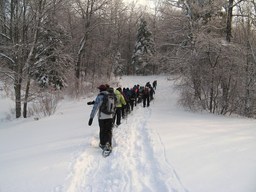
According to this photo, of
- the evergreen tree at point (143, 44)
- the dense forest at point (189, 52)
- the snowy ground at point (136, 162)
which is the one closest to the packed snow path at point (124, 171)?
the snowy ground at point (136, 162)

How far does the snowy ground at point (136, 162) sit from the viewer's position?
203 inches

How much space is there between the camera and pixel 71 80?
2766cm

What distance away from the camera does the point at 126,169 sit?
6.12m

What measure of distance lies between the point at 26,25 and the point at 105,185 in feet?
51.6

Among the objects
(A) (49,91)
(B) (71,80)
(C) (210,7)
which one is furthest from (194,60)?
(B) (71,80)

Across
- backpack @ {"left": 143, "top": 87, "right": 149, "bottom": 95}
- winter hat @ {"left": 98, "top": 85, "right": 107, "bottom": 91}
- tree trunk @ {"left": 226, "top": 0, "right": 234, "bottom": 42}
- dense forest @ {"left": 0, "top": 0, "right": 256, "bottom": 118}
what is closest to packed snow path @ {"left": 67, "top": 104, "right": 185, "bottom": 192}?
winter hat @ {"left": 98, "top": 85, "right": 107, "bottom": 91}

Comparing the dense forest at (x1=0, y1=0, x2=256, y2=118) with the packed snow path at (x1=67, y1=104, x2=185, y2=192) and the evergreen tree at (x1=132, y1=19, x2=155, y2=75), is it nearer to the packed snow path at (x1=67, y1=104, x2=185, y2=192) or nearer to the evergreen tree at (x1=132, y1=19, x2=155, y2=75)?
the packed snow path at (x1=67, y1=104, x2=185, y2=192)

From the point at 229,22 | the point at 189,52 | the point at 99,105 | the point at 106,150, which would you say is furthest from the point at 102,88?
the point at 229,22

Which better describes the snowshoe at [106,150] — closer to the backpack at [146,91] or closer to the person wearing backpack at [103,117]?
the person wearing backpack at [103,117]

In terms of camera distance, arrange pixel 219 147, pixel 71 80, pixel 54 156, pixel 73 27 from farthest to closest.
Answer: pixel 73 27, pixel 71 80, pixel 219 147, pixel 54 156

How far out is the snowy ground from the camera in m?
5.16

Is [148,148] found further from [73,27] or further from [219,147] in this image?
[73,27]

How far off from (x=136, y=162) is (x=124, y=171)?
63 centimetres

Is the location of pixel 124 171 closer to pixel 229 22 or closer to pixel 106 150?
pixel 106 150
